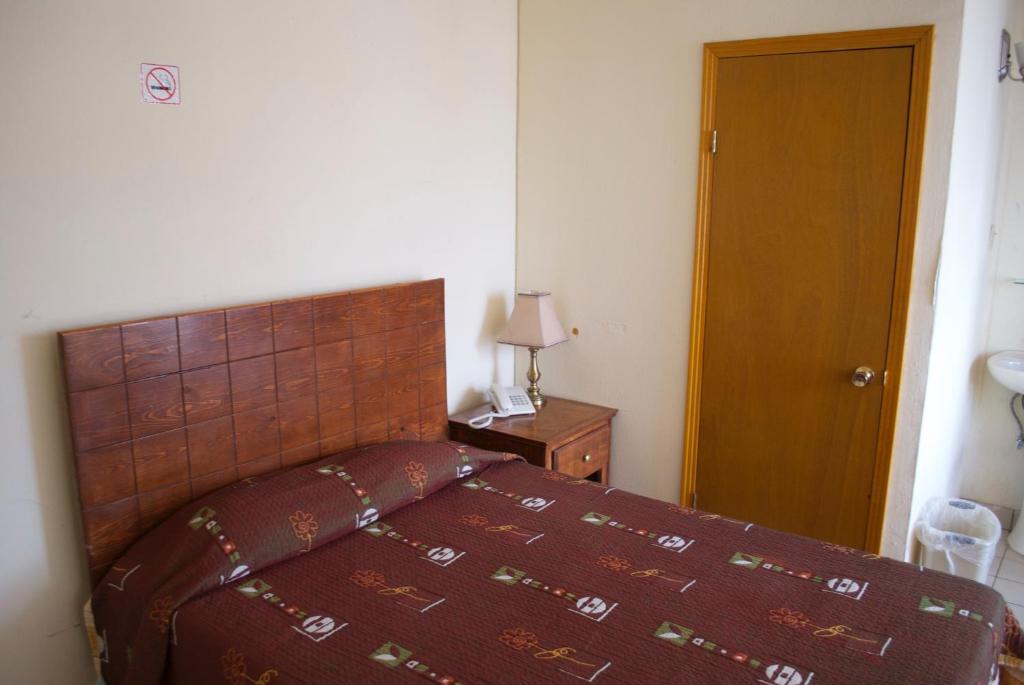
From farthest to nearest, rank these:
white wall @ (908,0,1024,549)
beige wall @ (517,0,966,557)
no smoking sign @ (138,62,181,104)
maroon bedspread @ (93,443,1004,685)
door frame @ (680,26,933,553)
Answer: beige wall @ (517,0,966,557), white wall @ (908,0,1024,549), door frame @ (680,26,933,553), no smoking sign @ (138,62,181,104), maroon bedspread @ (93,443,1004,685)

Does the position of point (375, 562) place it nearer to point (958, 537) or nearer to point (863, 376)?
point (863, 376)

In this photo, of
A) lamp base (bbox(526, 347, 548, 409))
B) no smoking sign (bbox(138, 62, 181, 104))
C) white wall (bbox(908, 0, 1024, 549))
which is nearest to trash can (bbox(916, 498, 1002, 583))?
white wall (bbox(908, 0, 1024, 549))

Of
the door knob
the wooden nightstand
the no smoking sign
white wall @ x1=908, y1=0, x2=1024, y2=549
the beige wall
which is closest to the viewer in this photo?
the no smoking sign

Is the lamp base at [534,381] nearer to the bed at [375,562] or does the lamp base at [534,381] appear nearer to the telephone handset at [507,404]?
the telephone handset at [507,404]

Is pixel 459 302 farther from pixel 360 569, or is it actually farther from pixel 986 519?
pixel 986 519

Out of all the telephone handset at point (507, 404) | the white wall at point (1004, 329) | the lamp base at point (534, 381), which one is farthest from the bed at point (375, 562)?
the white wall at point (1004, 329)

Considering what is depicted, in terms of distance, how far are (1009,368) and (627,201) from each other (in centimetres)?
182

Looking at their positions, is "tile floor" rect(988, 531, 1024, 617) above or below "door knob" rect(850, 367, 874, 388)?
below

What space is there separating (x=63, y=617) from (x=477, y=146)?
7.03 ft

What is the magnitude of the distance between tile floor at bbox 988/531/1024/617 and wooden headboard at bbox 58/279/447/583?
7.94ft

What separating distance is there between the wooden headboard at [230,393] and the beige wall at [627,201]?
71 centimetres

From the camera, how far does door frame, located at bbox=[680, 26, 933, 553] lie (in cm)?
252

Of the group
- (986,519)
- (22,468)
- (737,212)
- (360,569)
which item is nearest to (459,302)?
(737,212)

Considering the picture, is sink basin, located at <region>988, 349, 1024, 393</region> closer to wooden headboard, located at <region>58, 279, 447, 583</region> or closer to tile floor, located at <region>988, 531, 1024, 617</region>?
tile floor, located at <region>988, 531, 1024, 617</region>
